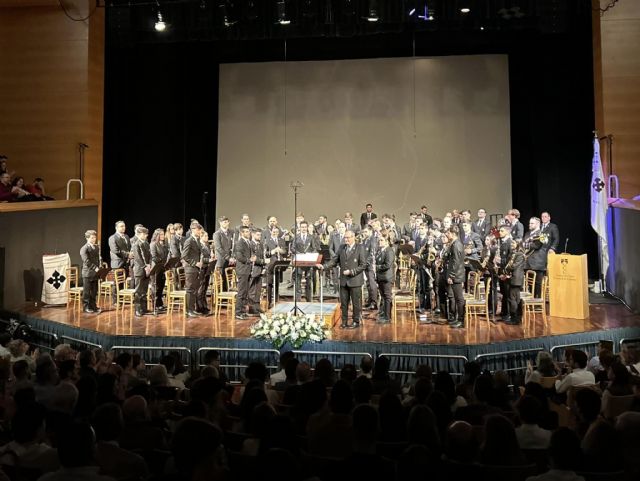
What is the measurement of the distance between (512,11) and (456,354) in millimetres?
7737

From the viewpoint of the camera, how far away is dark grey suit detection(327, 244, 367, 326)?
34.9ft

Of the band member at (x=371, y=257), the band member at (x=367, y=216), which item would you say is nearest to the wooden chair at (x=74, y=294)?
the band member at (x=371, y=257)

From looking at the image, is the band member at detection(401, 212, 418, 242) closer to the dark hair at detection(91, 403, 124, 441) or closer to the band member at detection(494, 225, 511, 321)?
the band member at detection(494, 225, 511, 321)

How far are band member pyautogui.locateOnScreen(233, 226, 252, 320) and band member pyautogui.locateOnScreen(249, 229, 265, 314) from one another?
0.21 feet

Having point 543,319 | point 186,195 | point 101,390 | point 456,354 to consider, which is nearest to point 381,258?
point 456,354

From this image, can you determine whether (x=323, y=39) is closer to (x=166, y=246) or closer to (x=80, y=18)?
(x=80, y=18)

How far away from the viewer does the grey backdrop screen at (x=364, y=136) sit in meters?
17.5

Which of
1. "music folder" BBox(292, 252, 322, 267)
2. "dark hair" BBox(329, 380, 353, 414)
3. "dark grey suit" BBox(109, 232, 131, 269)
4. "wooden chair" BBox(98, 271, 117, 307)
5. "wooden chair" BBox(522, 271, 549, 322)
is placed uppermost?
"dark grey suit" BBox(109, 232, 131, 269)

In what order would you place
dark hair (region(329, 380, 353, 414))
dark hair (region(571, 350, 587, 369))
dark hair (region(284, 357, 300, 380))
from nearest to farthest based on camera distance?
dark hair (region(329, 380, 353, 414)), dark hair (region(284, 357, 300, 380)), dark hair (region(571, 350, 587, 369))

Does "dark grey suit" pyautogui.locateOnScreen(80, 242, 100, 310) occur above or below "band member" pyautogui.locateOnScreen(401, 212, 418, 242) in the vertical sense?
below

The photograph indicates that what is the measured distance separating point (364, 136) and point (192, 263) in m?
7.87

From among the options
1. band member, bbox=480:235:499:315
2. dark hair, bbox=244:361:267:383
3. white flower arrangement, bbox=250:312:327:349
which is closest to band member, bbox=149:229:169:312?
white flower arrangement, bbox=250:312:327:349

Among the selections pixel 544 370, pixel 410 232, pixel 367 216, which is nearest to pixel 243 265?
pixel 410 232

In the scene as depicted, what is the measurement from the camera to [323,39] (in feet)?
58.6
